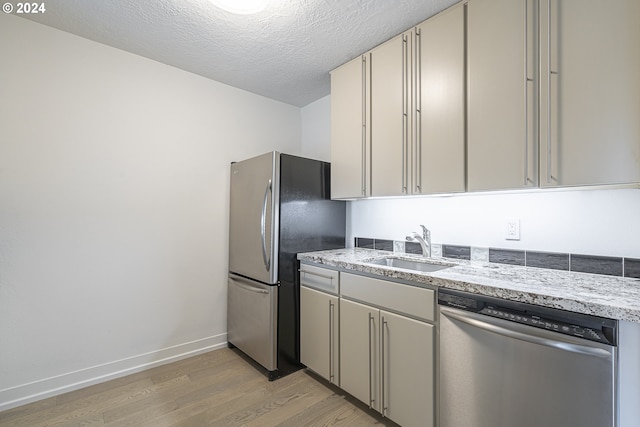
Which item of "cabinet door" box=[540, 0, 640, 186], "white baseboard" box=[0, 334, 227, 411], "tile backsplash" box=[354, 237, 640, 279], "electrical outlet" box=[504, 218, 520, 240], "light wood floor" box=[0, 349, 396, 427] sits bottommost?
"light wood floor" box=[0, 349, 396, 427]

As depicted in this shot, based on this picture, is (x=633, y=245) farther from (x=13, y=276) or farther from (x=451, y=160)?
(x=13, y=276)

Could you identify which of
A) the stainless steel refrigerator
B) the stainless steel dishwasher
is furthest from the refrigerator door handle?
the stainless steel dishwasher

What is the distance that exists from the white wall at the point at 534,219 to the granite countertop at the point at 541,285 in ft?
0.52

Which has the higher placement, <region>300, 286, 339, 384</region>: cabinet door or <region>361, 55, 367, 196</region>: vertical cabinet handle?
<region>361, 55, 367, 196</region>: vertical cabinet handle

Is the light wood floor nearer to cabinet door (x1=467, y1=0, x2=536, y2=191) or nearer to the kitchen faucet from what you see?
the kitchen faucet

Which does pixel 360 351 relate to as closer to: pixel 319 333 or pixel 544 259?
pixel 319 333

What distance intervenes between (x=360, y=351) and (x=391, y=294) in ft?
1.48

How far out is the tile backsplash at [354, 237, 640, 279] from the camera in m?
1.39

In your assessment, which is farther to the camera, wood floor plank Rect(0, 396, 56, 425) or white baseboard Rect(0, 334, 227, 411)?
white baseboard Rect(0, 334, 227, 411)

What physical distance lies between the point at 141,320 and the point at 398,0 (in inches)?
112

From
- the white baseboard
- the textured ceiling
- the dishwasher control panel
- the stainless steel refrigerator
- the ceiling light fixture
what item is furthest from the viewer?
the stainless steel refrigerator

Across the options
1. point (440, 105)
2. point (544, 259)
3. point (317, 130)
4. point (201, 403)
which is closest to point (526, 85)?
point (440, 105)

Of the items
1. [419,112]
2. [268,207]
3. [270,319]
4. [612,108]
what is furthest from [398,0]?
[270,319]

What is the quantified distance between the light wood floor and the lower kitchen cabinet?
0.65 feet
